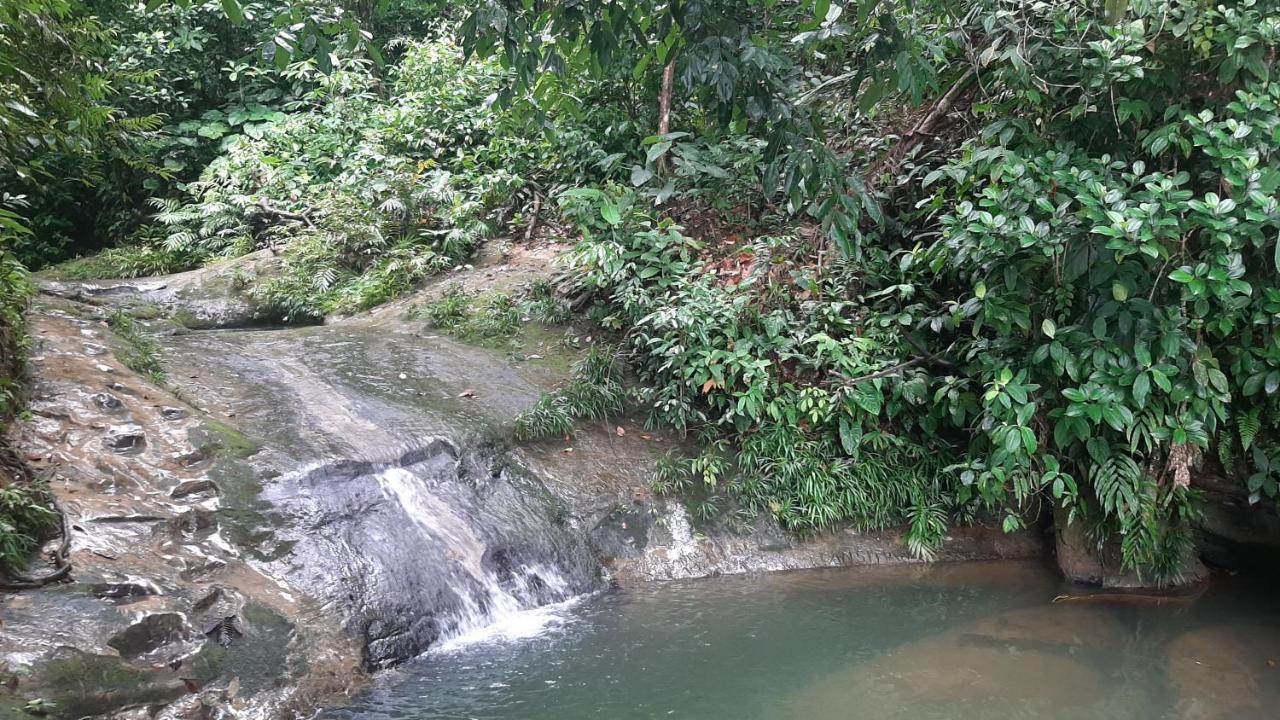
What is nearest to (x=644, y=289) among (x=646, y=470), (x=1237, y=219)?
(x=646, y=470)

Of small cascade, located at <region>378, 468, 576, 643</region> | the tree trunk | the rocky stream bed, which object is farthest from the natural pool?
the tree trunk

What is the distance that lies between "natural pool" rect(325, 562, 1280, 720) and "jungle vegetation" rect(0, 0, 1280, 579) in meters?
0.62

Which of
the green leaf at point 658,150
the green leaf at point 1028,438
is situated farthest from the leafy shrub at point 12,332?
the green leaf at point 1028,438

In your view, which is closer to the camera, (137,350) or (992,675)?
(992,675)

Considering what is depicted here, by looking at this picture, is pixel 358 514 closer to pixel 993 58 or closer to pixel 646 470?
pixel 646 470

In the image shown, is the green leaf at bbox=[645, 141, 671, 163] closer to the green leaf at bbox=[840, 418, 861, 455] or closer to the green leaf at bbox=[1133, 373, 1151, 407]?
the green leaf at bbox=[840, 418, 861, 455]

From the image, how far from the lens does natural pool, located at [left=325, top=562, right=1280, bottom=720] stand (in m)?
4.90

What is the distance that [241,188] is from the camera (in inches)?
462

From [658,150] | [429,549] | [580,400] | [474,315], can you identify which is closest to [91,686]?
[429,549]

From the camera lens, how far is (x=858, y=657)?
5.51m

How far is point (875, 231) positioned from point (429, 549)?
4473mm

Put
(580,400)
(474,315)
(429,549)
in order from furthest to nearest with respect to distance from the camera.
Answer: (474,315)
(580,400)
(429,549)

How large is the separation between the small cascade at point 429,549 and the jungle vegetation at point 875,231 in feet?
2.64

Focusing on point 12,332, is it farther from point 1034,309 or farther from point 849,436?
point 1034,309
